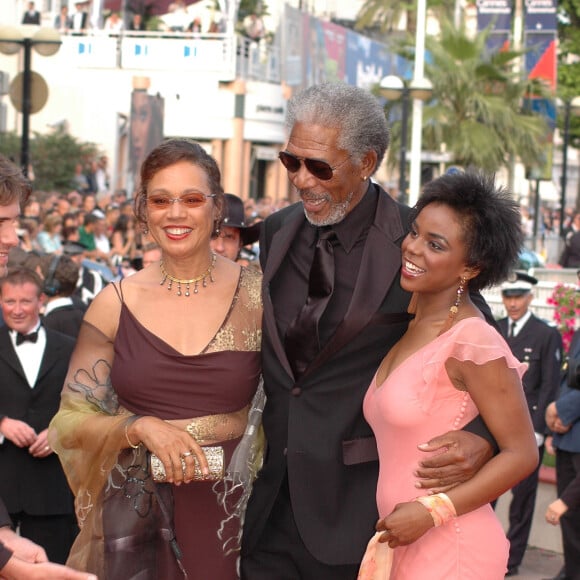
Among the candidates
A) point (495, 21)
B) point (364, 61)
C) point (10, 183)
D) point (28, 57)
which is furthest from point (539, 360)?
point (364, 61)

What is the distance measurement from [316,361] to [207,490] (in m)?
0.57

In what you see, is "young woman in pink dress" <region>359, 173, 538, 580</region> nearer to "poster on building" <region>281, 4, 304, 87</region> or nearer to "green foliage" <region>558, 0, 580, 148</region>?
"poster on building" <region>281, 4, 304, 87</region>

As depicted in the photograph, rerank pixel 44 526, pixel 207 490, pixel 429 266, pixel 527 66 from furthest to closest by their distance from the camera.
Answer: pixel 527 66 → pixel 44 526 → pixel 207 490 → pixel 429 266

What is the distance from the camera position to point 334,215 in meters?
4.22

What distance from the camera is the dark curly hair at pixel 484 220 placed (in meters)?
3.79

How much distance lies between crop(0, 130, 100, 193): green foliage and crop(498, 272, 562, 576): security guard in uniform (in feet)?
56.0

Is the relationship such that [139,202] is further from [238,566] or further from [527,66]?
[527,66]

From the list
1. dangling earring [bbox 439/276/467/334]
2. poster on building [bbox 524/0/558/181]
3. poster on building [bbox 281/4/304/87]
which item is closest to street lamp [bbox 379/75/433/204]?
poster on building [bbox 524/0/558/181]

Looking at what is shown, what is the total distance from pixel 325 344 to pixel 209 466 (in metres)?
0.58

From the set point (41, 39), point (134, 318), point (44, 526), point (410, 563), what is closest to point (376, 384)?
point (410, 563)

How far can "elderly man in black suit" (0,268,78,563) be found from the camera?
6129mm

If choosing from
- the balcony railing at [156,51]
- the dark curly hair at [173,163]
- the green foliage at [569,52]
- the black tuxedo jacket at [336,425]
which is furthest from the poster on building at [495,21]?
the black tuxedo jacket at [336,425]

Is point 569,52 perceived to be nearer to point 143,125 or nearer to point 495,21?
point 495,21

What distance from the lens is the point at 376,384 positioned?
3979 mm
